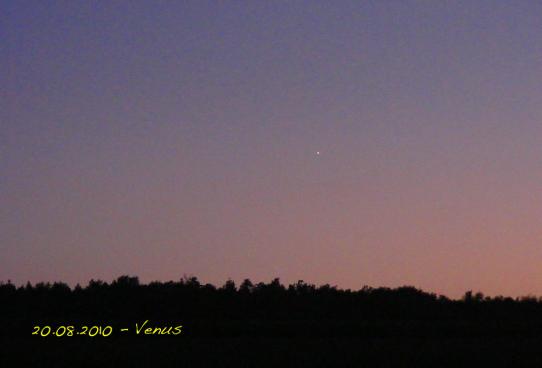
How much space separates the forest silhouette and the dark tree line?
0.10 meters

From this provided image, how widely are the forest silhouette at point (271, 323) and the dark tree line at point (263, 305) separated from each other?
10 cm

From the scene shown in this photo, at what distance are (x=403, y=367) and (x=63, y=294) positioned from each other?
5511 cm

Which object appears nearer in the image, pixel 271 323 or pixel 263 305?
pixel 271 323

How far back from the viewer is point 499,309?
8738cm

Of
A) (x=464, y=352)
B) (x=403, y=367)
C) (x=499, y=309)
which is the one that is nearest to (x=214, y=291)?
(x=499, y=309)

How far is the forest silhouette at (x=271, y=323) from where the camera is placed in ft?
127

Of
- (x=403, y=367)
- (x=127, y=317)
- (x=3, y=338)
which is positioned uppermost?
(x=127, y=317)

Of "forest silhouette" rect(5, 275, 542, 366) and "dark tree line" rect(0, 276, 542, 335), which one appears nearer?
"forest silhouette" rect(5, 275, 542, 366)

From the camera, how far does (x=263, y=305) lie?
8831cm

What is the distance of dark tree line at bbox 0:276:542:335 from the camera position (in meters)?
74.2

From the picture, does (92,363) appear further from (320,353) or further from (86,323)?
(86,323)

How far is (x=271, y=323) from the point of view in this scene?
68.0 m

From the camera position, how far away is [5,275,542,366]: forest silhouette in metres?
38.8

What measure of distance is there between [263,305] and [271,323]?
20.4 m
